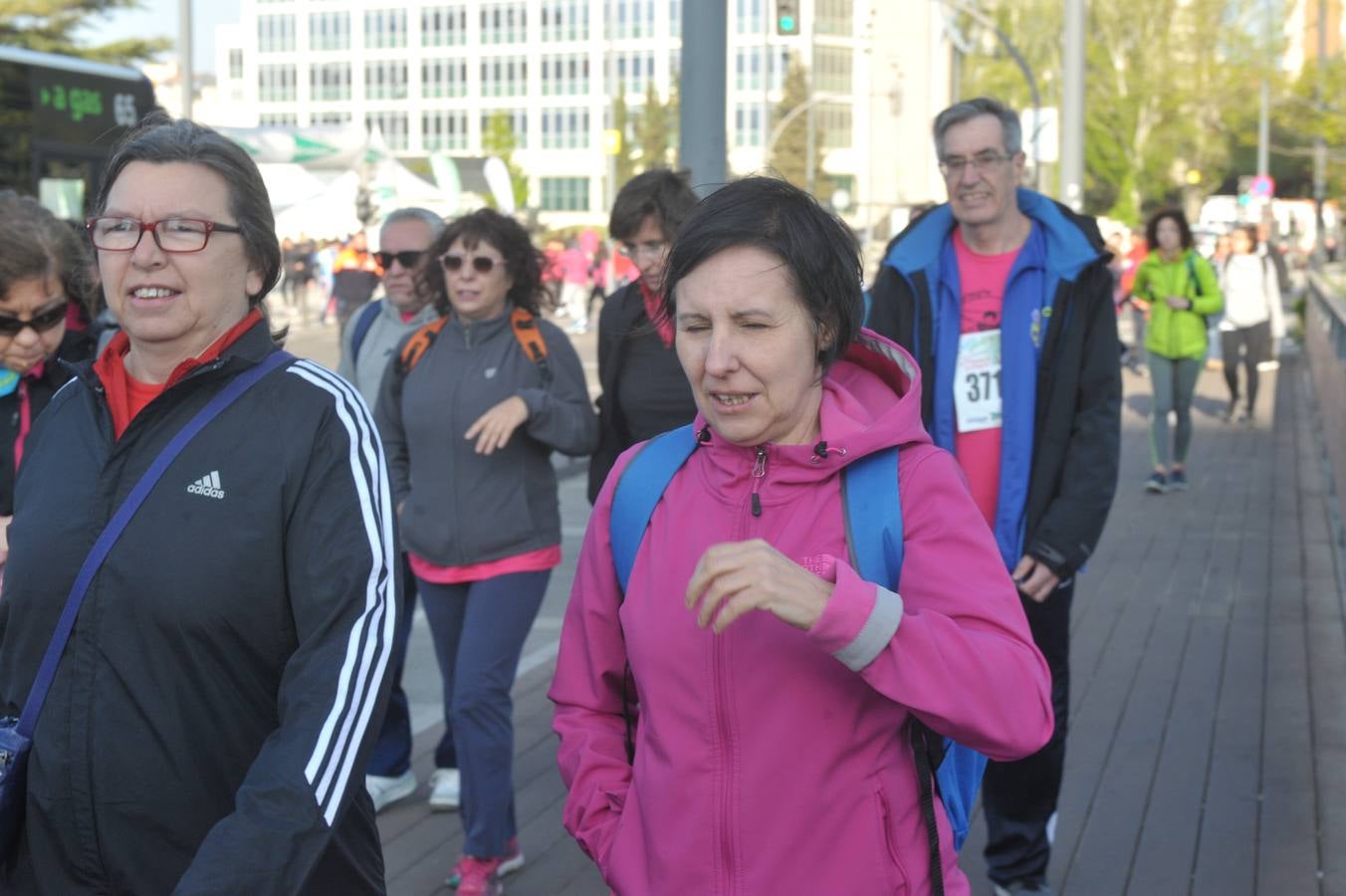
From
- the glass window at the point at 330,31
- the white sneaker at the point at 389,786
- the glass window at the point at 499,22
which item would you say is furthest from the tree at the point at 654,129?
the white sneaker at the point at 389,786

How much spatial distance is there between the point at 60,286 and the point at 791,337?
87.2 inches

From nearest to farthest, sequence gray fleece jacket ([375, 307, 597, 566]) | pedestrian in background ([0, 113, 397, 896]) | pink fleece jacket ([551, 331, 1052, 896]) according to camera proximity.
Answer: pink fleece jacket ([551, 331, 1052, 896])
pedestrian in background ([0, 113, 397, 896])
gray fleece jacket ([375, 307, 597, 566])

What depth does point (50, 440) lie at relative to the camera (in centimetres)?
270

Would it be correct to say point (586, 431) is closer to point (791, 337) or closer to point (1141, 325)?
point (791, 337)

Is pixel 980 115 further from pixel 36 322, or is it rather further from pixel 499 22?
pixel 499 22

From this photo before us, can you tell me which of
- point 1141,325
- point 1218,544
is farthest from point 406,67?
point 1218,544

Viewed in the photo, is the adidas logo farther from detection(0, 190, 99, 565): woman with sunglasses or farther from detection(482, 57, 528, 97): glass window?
detection(482, 57, 528, 97): glass window

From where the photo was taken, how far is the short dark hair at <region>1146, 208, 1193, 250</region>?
13430 mm

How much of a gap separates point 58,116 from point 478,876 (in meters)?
13.4

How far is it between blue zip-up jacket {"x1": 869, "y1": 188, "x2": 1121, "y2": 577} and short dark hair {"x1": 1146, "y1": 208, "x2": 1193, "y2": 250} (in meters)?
9.23

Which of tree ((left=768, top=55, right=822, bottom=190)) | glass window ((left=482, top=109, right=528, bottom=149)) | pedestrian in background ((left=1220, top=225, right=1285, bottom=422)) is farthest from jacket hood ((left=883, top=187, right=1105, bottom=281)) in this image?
glass window ((left=482, top=109, right=528, bottom=149))

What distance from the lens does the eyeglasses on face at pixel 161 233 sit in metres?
2.64

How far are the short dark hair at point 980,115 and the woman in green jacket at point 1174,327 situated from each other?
9136 millimetres

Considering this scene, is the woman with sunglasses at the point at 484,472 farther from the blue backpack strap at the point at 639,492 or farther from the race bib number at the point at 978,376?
the blue backpack strap at the point at 639,492
